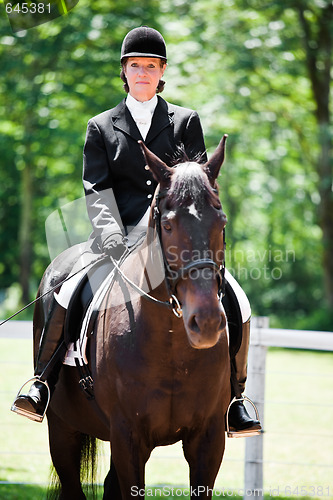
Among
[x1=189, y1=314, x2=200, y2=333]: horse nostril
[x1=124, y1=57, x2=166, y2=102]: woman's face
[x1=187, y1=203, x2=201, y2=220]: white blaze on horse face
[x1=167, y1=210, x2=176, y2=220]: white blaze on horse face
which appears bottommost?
[x1=189, y1=314, x2=200, y2=333]: horse nostril

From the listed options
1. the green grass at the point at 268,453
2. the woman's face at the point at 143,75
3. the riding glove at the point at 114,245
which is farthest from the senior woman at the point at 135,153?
the green grass at the point at 268,453

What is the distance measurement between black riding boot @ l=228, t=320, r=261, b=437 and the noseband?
1.11 m

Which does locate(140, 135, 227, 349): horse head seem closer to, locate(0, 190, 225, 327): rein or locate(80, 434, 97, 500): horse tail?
locate(0, 190, 225, 327): rein

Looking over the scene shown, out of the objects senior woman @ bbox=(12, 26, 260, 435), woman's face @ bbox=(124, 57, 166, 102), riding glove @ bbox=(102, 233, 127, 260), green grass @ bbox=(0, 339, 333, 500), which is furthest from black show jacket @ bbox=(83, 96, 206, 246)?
green grass @ bbox=(0, 339, 333, 500)

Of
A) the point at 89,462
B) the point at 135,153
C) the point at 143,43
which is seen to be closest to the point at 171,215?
the point at 135,153

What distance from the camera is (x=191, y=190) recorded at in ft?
11.2

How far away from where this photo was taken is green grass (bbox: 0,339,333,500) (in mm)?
7059

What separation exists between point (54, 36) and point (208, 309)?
70.7 ft

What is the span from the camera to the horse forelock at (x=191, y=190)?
3406 mm

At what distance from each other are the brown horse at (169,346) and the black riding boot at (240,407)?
1.21ft

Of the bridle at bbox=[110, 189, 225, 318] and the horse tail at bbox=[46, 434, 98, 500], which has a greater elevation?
the bridle at bbox=[110, 189, 225, 318]

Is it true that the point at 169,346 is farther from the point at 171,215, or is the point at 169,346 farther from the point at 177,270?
the point at 171,215

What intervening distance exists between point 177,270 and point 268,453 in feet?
20.5

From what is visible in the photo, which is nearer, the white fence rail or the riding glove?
the riding glove
